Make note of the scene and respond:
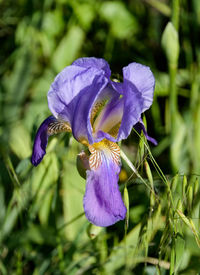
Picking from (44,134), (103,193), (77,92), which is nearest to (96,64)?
(77,92)

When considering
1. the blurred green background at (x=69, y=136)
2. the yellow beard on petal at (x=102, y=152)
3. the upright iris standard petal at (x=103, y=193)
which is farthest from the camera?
the blurred green background at (x=69, y=136)

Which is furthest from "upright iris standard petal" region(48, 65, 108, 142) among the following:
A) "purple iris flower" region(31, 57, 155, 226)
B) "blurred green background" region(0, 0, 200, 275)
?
"blurred green background" region(0, 0, 200, 275)

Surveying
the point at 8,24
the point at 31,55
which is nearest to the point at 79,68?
the point at 31,55

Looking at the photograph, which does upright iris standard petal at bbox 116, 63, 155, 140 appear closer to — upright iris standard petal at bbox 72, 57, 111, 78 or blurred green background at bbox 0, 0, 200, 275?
upright iris standard petal at bbox 72, 57, 111, 78

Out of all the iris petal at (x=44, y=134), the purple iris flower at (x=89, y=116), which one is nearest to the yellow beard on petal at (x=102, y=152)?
the purple iris flower at (x=89, y=116)

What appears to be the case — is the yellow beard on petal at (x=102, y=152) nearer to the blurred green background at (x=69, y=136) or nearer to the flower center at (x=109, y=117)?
the flower center at (x=109, y=117)

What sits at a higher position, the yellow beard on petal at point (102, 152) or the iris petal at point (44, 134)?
the iris petal at point (44, 134)

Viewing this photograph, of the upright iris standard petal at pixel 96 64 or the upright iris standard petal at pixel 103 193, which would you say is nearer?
the upright iris standard petal at pixel 103 193
